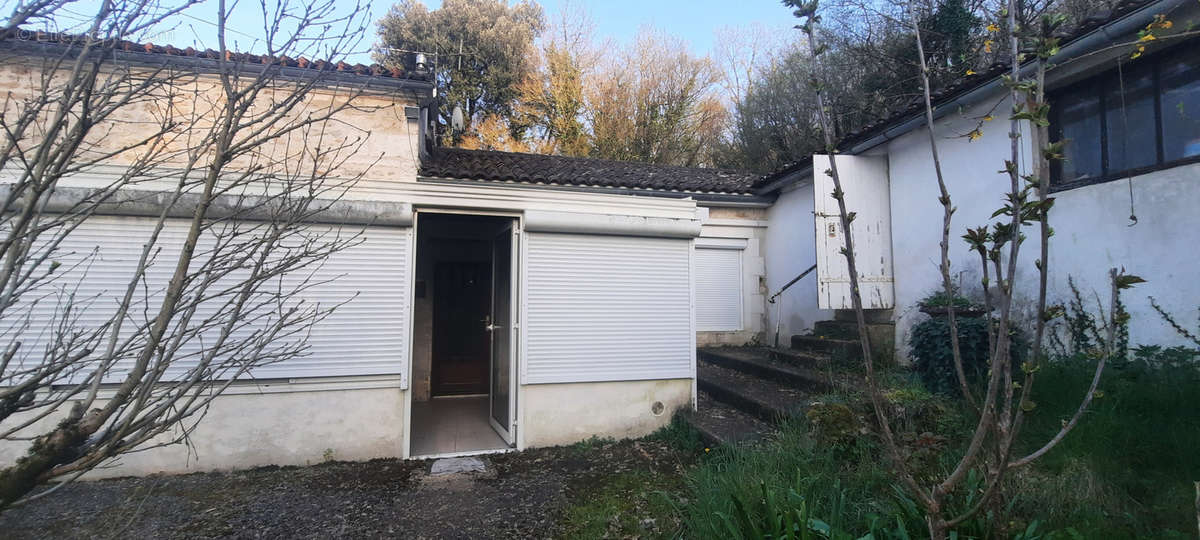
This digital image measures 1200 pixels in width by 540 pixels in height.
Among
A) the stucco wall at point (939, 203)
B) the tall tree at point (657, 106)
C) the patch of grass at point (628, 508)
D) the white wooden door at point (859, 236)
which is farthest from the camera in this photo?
the tall tree at point (657, 106)

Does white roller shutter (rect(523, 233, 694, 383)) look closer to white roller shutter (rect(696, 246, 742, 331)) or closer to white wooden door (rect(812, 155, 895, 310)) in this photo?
white wooden door (rect(812, 155, 895, 310))

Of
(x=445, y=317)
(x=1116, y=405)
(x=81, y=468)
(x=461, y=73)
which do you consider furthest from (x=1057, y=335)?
(x=461, y=73)

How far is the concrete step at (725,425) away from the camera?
4.86m

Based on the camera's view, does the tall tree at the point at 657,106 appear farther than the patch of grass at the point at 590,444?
Yes

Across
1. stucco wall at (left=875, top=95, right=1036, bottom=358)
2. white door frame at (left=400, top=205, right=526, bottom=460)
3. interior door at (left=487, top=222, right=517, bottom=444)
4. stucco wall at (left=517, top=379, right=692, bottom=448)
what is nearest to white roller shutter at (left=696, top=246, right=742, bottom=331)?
stucco wall at (left=875, top=95, right=1036, bottom=358)

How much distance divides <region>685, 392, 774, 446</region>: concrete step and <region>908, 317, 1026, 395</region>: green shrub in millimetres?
1529

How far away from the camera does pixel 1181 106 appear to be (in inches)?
175

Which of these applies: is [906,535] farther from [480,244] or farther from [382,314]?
[480,244]

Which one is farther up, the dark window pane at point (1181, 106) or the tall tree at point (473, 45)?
the tall tree at point (473, 45)

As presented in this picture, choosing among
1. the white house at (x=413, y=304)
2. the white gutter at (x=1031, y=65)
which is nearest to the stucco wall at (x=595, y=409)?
the white house at (x=413, y=304)

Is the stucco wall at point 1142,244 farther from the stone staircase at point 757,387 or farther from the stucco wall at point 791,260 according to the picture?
the stucco wall at point 791,260

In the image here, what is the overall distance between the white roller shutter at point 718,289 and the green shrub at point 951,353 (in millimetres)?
4394

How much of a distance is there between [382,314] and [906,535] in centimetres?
443

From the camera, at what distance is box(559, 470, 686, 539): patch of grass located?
12.5 feet
